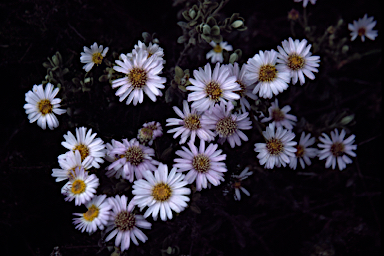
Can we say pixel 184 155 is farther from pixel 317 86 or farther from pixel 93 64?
pixel 317 86

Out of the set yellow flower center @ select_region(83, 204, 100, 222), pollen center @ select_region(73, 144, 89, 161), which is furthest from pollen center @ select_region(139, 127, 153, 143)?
yellow flower center @ select_region(83, 204, 100, 222)

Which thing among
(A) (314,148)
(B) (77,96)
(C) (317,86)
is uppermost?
(C) (317,86)

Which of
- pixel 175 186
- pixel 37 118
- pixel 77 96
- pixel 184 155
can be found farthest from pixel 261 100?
pixel 37 118

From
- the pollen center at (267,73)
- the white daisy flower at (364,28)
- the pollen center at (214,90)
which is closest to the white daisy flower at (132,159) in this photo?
the pollen center at (214,90)

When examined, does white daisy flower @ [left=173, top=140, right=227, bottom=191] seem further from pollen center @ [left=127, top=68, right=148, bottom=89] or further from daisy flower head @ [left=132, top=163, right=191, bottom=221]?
pollen center @ [left=127, top=68, right=148, bottom=89]

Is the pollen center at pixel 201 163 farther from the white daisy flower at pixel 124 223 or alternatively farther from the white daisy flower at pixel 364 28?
the white daisy flower at pixel 364 28
